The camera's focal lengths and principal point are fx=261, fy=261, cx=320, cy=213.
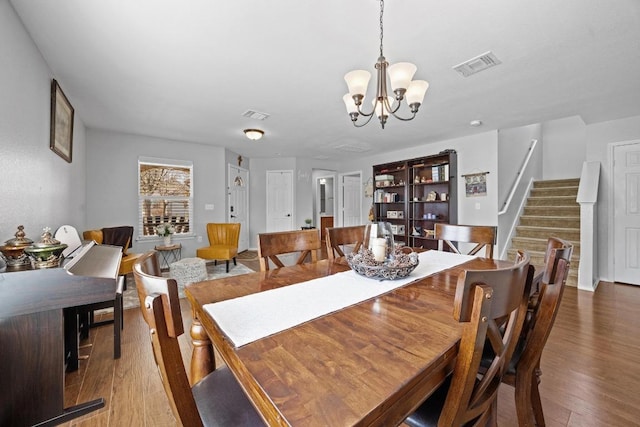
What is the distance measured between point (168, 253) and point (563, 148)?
908 centimetres

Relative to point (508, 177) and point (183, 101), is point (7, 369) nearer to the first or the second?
point (183, 101)

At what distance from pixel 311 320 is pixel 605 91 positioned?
162 inches

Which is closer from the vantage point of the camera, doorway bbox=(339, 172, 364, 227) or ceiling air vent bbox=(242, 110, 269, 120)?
ceiling air vent bbox=(242, 110, 269, 120)

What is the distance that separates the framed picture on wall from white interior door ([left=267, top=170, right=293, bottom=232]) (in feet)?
13.2

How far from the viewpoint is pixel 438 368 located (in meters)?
0.67

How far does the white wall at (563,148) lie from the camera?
595cm

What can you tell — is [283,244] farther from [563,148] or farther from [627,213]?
[563,148]

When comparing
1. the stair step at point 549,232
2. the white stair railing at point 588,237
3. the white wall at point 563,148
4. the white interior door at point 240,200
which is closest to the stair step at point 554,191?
the white wall at point 563,148

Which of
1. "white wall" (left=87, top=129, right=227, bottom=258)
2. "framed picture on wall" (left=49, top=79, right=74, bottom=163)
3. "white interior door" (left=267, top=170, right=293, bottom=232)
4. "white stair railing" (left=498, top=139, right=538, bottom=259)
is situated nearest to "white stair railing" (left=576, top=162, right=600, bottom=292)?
"white stair railing" (left=498, top=139, right=538, bottom=259)

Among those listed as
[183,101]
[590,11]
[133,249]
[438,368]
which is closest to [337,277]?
[438,368]

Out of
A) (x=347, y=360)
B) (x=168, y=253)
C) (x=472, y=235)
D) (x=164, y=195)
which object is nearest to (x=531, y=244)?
(x=472, y=235)

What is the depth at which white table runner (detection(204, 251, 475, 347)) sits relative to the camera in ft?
2.63

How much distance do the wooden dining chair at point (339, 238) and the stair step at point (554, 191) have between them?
Result: 562cm

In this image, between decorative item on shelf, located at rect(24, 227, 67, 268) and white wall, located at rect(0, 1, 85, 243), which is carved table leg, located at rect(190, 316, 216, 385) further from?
white wall, located at rect(0, 1, 85, 243)
